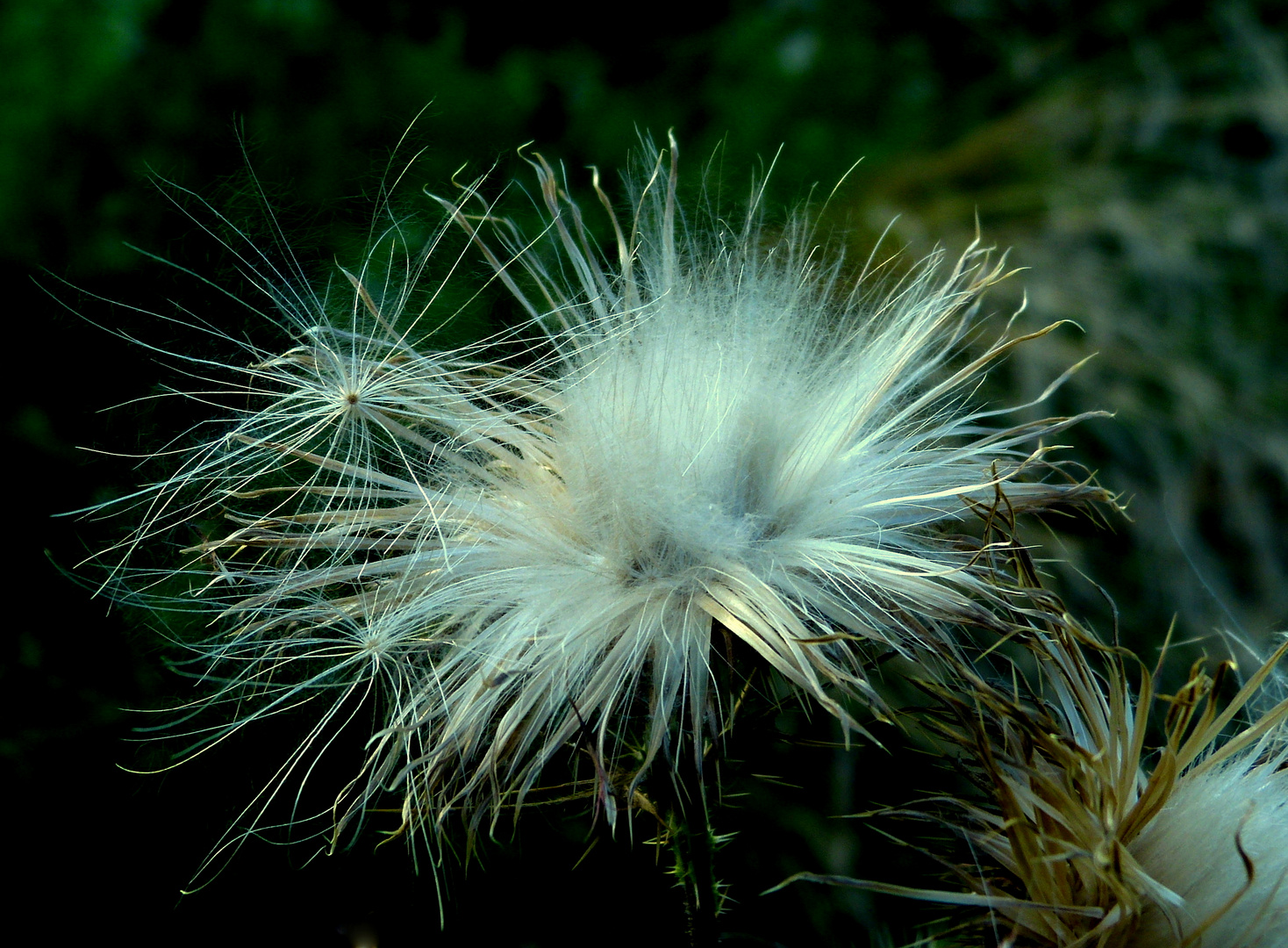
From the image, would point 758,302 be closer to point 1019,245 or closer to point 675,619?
point 675,619

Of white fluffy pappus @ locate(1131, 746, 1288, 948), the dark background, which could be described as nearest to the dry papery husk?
white fluffy pappus @ locate(1131, 746, 1288, 948)

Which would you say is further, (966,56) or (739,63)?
(966,56)

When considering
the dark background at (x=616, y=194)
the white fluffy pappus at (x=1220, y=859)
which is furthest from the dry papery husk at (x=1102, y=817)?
the dark background at (x=616, y=194)

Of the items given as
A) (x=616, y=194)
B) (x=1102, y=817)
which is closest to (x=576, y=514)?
(x=1102, y=817)

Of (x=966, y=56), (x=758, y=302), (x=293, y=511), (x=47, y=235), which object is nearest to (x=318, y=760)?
(x=293, y=511)

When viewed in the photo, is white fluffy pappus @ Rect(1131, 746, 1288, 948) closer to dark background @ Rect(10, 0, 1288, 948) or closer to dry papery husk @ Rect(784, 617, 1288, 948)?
dry papery husk @ Rect(784, 617, 1288, 948)
